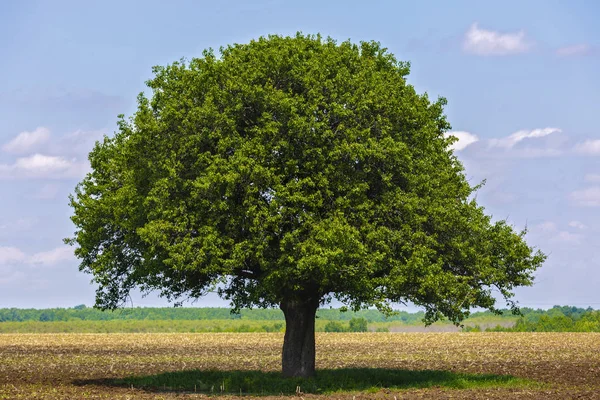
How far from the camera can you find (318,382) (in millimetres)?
38969

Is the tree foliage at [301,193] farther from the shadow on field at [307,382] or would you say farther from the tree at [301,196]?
the shadow on field at [307,382]

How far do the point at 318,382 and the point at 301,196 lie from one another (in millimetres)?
9900

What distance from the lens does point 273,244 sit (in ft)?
122

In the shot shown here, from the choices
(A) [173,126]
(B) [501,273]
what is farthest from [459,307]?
(A) [173,126]

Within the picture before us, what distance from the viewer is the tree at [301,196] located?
36000mm

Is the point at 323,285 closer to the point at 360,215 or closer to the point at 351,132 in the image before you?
the point at 360,215

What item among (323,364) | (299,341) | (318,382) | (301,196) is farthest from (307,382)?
(323,364)

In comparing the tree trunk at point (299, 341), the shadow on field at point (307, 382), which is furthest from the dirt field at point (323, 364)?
the tree trunk at point (299, 341)

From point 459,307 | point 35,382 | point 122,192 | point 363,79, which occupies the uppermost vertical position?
point 363,79

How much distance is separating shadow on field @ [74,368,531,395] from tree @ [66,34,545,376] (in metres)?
2.22

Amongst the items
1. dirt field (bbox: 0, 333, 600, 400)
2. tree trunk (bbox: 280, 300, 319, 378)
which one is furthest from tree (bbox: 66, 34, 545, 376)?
dirt field (bbox: 0, 333, 600, 400)

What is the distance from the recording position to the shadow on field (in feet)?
126

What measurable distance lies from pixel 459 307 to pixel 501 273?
11.2 ft

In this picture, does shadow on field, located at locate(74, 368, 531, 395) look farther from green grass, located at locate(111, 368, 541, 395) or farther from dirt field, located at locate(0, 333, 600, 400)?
dirt field, located at locate(0, 333, 600, 400)
